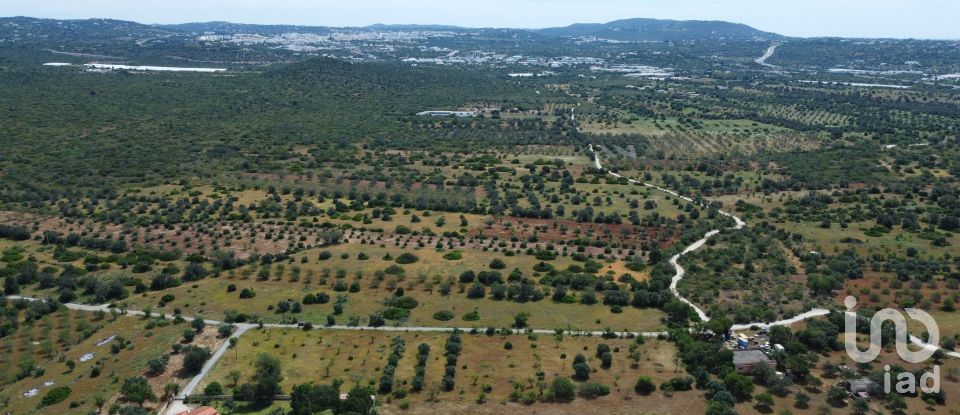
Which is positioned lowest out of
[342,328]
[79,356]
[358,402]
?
[79,356]

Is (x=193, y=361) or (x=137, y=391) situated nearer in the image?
(x=137, y=391)

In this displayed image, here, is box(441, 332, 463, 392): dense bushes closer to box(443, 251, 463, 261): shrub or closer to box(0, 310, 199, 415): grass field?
box(0, 310, 199, 415): grass field

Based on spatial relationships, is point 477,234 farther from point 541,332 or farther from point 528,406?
point 528,406

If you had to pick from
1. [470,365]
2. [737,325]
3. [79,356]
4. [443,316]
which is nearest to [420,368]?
[470,365]

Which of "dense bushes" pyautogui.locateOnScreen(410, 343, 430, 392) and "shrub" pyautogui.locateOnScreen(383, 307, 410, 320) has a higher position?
"dense bushes" pyautogui.locateOnScreen(410, 343, 430, 392)

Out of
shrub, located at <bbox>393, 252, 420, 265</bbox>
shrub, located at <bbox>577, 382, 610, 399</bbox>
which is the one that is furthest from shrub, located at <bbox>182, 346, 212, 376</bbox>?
shrub, located at <bbox>393, 252, 420, 265</bbox>

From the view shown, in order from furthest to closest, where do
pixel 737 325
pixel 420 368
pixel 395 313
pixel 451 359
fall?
1. pixel 395 313
2. pixel 737 325
3. pixel 451 359
4. pixel 420 368

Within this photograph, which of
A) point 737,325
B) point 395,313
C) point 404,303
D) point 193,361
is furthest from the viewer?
point 404,303

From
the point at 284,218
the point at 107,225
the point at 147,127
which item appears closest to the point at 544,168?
the point at 284,218

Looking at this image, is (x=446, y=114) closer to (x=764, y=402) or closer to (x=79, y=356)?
(x=79, y=356)

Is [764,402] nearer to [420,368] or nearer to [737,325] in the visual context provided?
[737,325]

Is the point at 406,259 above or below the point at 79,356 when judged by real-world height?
above

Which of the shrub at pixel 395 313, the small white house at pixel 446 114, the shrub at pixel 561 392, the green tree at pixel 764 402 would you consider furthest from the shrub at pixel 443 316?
the small white house at pixel 446 114
